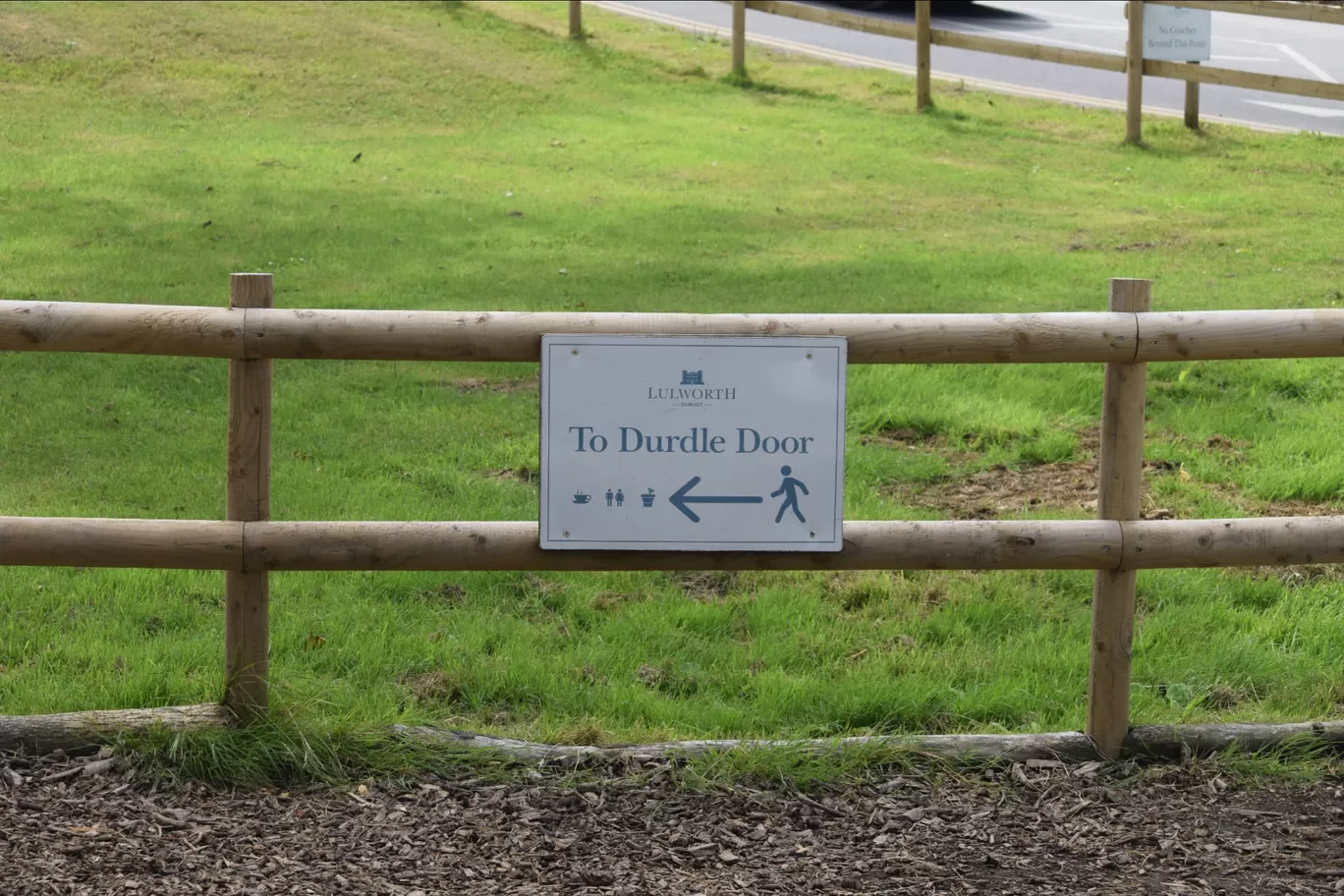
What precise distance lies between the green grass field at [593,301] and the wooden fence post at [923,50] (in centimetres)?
39

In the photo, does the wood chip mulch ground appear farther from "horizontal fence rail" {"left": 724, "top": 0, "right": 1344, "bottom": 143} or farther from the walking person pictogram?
"horizontal fence rail" {"left": 724, "top": 0, "right": 1344, "bottom": 143}

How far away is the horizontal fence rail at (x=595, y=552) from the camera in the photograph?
4211 mm

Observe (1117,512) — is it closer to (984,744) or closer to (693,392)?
(984,744)

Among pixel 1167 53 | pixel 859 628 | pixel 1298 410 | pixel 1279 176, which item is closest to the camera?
pixel 859 628

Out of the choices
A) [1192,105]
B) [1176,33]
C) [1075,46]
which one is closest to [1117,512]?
[1176,33]

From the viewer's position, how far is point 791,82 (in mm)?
17938

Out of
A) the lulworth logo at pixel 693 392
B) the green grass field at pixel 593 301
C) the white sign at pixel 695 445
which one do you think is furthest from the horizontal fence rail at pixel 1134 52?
the lulworth logo at pixel 693 392

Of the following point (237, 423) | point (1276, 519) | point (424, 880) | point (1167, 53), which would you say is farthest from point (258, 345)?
point (1167, 53)

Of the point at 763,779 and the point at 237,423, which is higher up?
the point at 237,423

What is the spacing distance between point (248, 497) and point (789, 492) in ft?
5.07

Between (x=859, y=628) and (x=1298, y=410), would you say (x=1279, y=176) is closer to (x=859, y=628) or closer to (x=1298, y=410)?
(x=1298, y=410)

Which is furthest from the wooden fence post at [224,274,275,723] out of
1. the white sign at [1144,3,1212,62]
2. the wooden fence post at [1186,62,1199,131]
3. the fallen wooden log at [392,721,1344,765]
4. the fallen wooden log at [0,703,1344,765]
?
the wooden fence post at [1186,62,1199,131]

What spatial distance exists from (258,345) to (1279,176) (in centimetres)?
1192

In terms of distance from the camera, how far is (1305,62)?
19609 mm
